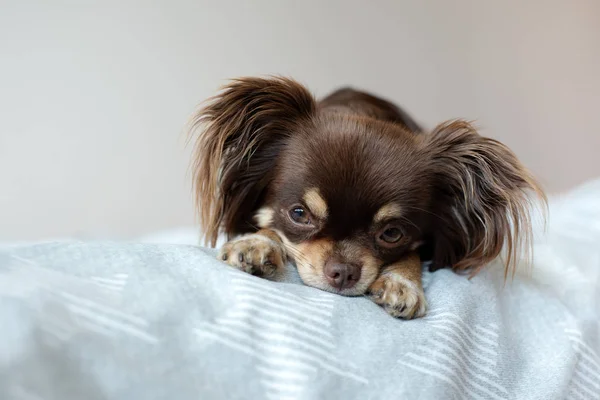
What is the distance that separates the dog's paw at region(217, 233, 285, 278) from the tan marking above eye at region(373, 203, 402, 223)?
1.34 feet

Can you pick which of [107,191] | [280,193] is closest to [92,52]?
[107,191]

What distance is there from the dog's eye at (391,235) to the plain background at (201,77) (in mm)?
2315

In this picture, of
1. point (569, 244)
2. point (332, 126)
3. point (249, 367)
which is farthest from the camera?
point (569, 244)

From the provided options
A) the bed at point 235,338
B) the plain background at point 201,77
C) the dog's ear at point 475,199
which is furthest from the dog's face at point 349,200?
the plain background at point 201,77

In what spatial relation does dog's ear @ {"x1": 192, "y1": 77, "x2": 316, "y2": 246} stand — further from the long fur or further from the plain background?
the plain background

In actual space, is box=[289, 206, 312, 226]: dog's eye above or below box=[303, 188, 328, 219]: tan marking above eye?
below

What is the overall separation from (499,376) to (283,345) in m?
0.67

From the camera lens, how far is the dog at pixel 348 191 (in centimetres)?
196

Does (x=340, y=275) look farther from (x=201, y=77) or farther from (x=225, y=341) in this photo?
(x=201, y=77)

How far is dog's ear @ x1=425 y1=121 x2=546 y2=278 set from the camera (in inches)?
79.4

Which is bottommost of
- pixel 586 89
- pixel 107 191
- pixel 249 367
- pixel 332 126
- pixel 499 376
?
pixel 107 191

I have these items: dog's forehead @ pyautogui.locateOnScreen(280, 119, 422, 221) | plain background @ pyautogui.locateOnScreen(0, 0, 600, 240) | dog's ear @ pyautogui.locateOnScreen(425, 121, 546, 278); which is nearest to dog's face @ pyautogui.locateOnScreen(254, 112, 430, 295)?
dog's forehead @ pyautogui.locateOnScreen(280, 119, 422, 221)

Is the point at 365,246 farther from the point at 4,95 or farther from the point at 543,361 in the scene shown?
the point at 4,95

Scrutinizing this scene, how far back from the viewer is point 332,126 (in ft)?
7.08
